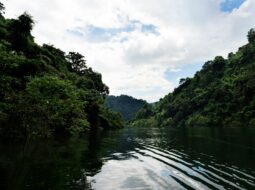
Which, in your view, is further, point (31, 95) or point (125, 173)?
point (31, 95)

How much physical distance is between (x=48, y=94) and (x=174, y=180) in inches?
1510

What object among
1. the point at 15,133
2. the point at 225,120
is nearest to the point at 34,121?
the point at 15,133

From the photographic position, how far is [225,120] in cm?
17312

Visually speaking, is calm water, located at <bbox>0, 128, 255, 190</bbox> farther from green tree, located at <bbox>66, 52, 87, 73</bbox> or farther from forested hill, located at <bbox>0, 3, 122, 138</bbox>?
green tree, located at <bbox>66, 52, 87, 73</bbox>

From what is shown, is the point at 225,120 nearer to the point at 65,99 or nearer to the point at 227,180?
the point at 65,99

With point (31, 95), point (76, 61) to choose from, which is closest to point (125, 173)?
point (31, 95)

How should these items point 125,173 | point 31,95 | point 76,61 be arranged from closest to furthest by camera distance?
point 125,173
point 31,95
point 76,61

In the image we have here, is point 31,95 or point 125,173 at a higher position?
point 31,95

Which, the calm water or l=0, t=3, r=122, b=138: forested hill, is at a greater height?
l=0, t=3, r=122, b=138: forested hill

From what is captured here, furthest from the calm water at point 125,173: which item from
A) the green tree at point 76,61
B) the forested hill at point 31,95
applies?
the green tree at point 76,61

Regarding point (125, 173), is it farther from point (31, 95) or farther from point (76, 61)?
point (76, 61)

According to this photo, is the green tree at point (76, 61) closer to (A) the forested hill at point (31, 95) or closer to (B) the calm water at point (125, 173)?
(A) the forested hill at point (31, 95)

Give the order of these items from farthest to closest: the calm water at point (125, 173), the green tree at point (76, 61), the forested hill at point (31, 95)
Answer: the green tree at point (76, 61), the forested hill at point (31, 95), the calm water at point (125, 173)

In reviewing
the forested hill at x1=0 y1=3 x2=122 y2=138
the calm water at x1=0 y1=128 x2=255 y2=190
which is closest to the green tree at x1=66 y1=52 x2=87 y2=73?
the forested hill at x1=0 y1=3 x2=122 y2=138
